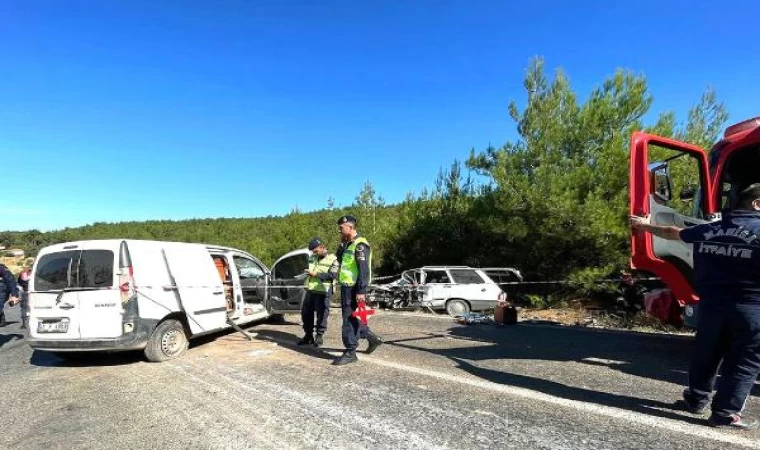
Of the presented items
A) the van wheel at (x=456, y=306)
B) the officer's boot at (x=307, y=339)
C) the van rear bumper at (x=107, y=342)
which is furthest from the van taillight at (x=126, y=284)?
the van wheel at (x=456, y=306)

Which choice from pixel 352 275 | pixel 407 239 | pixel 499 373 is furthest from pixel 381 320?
pixel 407 239

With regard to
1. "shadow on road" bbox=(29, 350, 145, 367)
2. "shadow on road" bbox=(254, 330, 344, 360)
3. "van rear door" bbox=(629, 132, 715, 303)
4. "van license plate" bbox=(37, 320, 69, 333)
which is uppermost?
"van rear door" bbox=(629, 132, 715, 303)

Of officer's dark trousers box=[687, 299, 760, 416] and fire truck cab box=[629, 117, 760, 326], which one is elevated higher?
fire truck cab box=[629, 117, 760, 326]

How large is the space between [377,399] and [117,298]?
12.5 feet

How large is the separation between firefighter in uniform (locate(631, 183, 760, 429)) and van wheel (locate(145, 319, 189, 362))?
6189 mm

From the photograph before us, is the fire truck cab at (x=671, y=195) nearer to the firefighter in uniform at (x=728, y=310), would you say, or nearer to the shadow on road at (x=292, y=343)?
the firefighter in uniform at (x=728, y=310)

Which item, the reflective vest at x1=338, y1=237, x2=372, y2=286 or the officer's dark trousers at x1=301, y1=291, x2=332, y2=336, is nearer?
the reflective vest at x1=338, y1=237, x2=372, y2=286

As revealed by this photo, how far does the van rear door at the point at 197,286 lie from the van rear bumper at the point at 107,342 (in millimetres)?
680

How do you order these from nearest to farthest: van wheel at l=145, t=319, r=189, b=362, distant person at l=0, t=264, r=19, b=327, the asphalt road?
the asphalt road, van wheel at l=145, t=319, r=189, b=362, distant person at l=0, t=264, r=19, b=327

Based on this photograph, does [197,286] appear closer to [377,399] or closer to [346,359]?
[346,359]

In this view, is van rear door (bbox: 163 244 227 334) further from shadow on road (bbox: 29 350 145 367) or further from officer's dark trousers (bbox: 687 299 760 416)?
officer's dark trousers (bbox: 687 299 760 416)

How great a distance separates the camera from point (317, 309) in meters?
7.46

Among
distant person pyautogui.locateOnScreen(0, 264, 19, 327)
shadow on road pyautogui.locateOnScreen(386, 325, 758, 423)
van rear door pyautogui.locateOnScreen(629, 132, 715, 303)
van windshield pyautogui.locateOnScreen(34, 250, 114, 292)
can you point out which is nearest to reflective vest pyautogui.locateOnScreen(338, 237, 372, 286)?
shadow on road pyautogui.locateOnScreen(386, 325, 758, 423)

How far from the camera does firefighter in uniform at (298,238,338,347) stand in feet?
23.9
